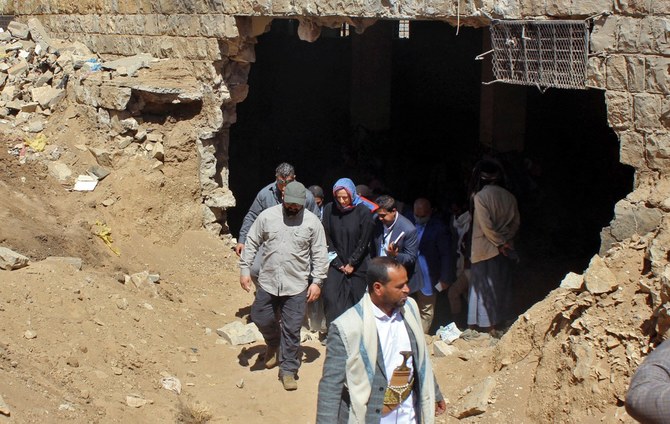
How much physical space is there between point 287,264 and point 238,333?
1.48 metres

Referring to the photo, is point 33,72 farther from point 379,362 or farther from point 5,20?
point 379,362

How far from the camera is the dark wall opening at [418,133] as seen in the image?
11281mm

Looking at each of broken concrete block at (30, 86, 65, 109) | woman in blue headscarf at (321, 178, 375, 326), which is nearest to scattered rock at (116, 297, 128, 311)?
woman in blue headscarf at (321, 178, 375, 326)

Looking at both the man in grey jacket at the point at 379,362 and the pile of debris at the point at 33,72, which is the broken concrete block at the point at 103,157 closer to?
the pile of debris at the point at 33,72

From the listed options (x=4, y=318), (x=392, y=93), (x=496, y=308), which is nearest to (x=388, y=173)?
(x=392, y=93)

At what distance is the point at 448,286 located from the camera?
8.16 meters

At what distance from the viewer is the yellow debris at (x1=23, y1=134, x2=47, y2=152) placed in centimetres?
988

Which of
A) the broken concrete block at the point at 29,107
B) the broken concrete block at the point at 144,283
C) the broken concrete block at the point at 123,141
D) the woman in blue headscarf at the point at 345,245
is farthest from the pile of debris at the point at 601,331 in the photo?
the broken concrete block at the point at 29,107

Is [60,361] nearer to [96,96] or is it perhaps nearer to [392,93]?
[96,96]

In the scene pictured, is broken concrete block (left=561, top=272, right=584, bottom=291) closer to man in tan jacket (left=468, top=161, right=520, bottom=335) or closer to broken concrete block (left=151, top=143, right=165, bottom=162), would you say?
man in tan jacket (left=468, top=161, right=520, bottom=335)

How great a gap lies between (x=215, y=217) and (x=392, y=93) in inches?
201

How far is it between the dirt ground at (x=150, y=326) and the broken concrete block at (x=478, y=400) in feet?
0.10

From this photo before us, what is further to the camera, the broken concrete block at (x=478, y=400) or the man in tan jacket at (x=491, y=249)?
the man in tan jacket at (x=491, y=249)

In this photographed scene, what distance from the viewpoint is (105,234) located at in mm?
8875
